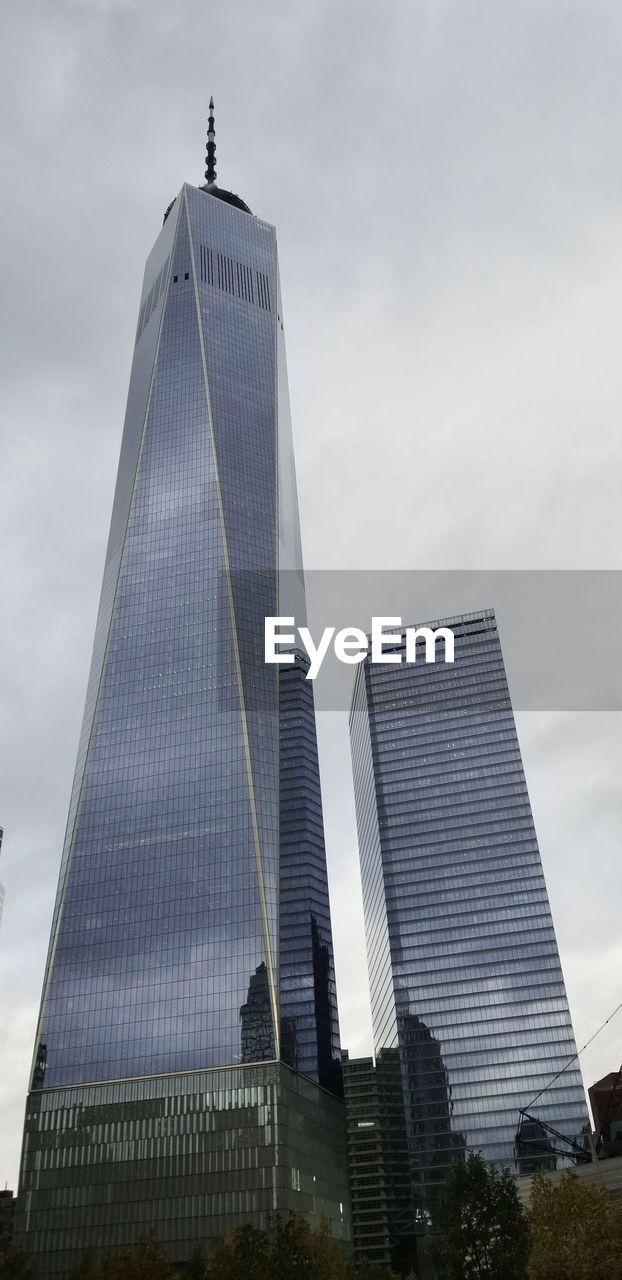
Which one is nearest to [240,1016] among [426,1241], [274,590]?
[274,590]

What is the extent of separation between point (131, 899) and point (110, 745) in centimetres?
2348

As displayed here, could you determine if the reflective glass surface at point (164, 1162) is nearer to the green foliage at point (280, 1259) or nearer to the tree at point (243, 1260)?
the tree at point (243, 1260)

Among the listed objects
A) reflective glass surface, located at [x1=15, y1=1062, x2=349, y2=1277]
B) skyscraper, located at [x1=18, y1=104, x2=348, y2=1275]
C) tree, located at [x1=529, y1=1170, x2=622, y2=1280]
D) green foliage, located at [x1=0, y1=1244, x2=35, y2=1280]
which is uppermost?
skyscraper, located at [x1=18, y1=104, x2=348, y2=1275]

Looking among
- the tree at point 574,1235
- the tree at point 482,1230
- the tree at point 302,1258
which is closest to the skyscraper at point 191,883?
the tree at point 482,1230

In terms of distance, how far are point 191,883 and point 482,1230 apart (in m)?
63.0

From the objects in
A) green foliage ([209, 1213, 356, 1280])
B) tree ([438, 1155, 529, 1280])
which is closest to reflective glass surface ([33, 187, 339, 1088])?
tree ([438, 1155, 529, 1280])

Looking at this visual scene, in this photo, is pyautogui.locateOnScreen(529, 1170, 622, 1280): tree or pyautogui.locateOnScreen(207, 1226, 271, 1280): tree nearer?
Answer: pyautogui.locateOnScreen(529, 1170, 622, 1280): tree

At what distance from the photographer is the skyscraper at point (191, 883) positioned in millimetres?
122688

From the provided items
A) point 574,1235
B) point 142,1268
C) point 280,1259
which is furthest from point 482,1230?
point 574,1235

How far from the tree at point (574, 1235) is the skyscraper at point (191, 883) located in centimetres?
8319

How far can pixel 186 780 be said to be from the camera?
143500 millimetres

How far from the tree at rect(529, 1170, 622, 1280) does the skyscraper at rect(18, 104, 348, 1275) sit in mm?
83193

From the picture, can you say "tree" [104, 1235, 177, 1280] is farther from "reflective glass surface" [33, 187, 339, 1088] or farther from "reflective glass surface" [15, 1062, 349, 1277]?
"reflective glass surface" [33, 187, 339, 1088]

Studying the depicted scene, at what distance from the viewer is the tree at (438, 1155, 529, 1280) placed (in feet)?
261
